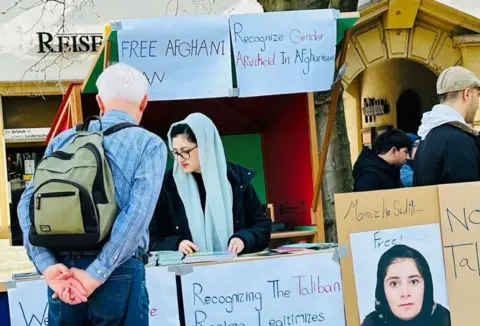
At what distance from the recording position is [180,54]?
3881 mm

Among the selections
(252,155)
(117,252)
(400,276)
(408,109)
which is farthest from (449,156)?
(408,109)

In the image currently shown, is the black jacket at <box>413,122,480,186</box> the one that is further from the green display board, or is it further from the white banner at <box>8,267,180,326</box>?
the green display board

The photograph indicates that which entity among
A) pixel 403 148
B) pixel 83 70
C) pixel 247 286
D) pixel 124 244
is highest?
pixel 83 70

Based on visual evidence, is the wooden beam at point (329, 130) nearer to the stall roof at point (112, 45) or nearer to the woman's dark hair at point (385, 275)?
the stall roof at point (112, 45)

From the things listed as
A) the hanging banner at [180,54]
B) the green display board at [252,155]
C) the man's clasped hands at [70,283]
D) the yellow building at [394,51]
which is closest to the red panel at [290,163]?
the green display board at [252,155]

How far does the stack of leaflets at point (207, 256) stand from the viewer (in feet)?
10.7

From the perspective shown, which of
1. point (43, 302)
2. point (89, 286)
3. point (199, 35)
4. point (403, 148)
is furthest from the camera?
point (403, 148)

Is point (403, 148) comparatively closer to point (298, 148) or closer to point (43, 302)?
point (298, 148)

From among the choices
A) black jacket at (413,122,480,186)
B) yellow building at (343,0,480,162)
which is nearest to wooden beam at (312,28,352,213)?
black jacket at (413,122,480,186)

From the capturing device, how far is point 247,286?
11.0ft

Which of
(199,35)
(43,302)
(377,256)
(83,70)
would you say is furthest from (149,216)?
(83,70)

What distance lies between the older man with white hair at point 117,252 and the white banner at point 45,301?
730mm

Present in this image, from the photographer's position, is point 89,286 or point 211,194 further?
point 211,194

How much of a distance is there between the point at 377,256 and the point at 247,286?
67cm
